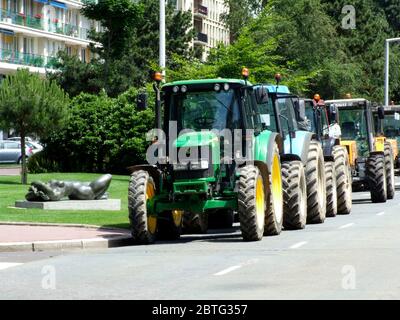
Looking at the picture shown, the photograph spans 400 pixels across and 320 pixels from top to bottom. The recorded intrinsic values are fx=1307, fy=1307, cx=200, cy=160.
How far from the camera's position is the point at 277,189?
24516 mm

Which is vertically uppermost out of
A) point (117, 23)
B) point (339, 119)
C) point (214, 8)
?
point (214, 8)

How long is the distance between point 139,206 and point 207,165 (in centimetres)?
136

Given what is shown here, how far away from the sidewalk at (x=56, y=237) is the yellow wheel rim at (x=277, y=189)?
2731 mm

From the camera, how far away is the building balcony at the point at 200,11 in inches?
5106

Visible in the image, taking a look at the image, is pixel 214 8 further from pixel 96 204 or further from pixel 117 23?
pixel 96 204

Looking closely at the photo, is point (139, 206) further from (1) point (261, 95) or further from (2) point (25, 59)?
(2) point (25, 59)

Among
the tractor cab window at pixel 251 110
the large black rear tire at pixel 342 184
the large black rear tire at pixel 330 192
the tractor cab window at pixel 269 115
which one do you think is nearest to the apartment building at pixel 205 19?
the large black rear tire at pixel 342 184

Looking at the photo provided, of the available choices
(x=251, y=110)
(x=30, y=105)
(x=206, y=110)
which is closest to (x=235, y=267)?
(x=206, y=110)

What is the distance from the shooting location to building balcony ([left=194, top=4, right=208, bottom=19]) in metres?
130

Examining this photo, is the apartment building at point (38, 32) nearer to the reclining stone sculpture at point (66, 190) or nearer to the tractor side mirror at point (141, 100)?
the reclining stone sculpture at point (66, 190)

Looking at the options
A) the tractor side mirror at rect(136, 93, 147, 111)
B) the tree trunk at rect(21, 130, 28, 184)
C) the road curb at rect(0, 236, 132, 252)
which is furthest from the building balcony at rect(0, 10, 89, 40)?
the road curb at rect(0, 236, 132, 252)

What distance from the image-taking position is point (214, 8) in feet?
454
